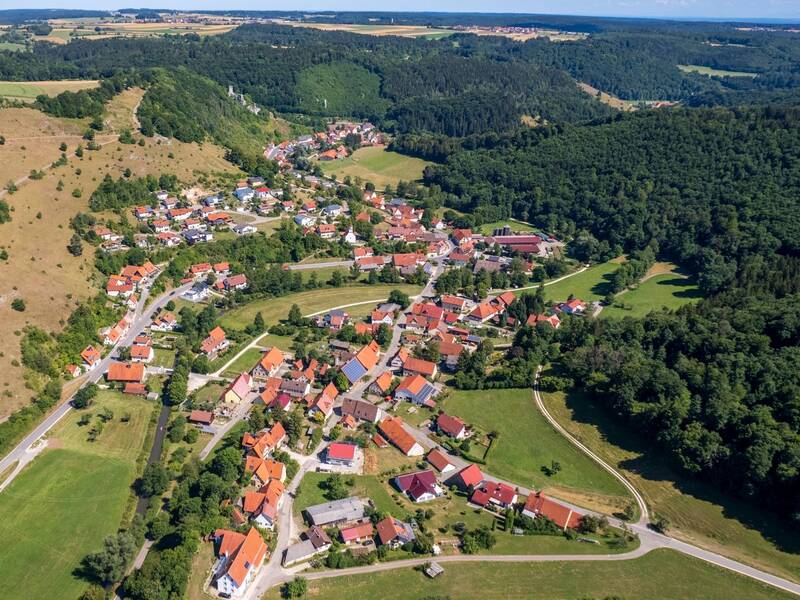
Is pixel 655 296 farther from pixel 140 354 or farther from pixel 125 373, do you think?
pixel 125 373

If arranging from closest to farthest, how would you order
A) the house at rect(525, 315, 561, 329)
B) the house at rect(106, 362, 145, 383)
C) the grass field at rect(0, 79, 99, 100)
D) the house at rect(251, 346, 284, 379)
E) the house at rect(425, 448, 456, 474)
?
the house at rect(425, 448, 456, 474) < the house at rect(106, 362, 145, 383) < the house at rect(251, 346, 284, 379) < the house at rect(525, 315, 561, 329) < the grass field at rect(0, 79, 99, 100)

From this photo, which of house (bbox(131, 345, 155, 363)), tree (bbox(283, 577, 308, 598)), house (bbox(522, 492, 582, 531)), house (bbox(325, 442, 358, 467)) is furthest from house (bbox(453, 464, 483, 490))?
house (bbox(131, 345, 155, 363))

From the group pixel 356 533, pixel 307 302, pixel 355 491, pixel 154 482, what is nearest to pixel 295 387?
pixel 355 491

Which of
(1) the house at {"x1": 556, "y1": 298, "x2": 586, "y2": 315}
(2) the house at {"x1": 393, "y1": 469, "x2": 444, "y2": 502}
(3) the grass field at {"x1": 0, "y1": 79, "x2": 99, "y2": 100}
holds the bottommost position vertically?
(2) the house at {"x1": 393, "y1": 469, "x2": 444, "y2": 502}

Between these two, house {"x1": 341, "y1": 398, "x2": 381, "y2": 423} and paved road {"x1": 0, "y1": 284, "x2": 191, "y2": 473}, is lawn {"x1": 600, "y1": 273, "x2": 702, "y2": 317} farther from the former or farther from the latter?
paved road {"x1": 0, "y1": 284, "x2": 191, "y2": 473}

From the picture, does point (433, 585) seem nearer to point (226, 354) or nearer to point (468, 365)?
point (468, 365)

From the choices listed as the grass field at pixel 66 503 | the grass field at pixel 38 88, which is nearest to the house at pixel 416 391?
the grass field at pixel 66 503
